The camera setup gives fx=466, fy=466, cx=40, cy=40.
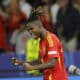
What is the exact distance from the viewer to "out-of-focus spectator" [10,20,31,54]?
34.2 feet

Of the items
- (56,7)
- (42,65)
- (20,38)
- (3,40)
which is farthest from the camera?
(56,7)

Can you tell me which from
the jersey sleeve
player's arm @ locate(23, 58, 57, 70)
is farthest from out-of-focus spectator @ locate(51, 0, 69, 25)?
player's arm @ locate(23, 58, 57, 70)

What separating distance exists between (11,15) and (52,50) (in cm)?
506

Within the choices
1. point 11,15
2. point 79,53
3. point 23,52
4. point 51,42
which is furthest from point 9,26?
point 51,42

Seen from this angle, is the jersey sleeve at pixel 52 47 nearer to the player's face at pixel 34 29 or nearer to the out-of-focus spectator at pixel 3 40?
the player's face at pixel 34 29

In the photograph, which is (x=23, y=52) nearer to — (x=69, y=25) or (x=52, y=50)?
(x=69, y=25)

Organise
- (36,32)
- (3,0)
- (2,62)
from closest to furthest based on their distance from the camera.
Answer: (36,32)
(2,62)
(3,0)

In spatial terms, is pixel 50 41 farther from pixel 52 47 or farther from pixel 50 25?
pixel 50 25

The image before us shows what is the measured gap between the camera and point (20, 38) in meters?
10.5

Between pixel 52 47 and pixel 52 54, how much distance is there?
3.7 inches

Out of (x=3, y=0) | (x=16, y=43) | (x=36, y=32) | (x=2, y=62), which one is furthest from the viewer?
(x=3, y=0)

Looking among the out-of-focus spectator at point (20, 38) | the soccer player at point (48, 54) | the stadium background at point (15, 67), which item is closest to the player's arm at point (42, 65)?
the soccer player at point (48, 54)

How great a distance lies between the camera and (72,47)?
10695 mm

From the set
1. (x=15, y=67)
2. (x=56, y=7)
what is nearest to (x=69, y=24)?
(x=56, y=7)
